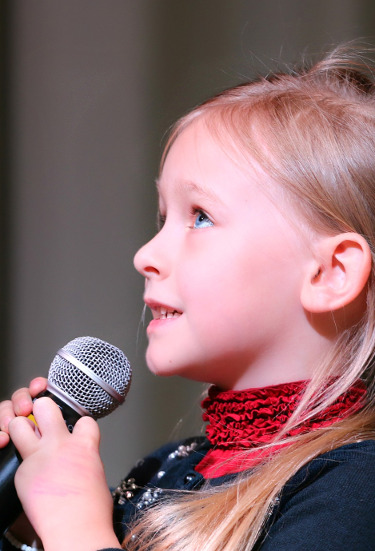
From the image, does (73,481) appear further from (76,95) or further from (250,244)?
(76,95)

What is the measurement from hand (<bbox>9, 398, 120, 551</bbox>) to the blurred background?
2.46 feet

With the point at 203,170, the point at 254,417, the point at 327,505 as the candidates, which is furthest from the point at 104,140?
the point at 327,505

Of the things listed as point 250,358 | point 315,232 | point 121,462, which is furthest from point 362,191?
point 121,462

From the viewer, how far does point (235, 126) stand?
33.4 inches

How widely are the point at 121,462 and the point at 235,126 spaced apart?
924mm

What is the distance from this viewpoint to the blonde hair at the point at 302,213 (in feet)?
2.41

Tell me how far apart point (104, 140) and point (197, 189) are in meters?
0.77

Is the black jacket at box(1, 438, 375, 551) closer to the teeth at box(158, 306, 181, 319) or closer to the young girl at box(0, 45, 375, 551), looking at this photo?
the young girl at box(0, 45, 375, 551)

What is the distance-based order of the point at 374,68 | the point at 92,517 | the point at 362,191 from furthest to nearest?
the point at 374,68 < the point at 362,191 < the point at 92,517

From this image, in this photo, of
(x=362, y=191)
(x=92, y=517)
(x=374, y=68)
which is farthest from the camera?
(x=374, y=68)

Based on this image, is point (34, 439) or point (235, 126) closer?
point (34, 439)

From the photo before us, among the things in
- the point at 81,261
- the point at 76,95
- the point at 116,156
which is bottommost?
the point at 81,261

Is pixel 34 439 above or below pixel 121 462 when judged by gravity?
above

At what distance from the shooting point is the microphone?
2.46 ft
